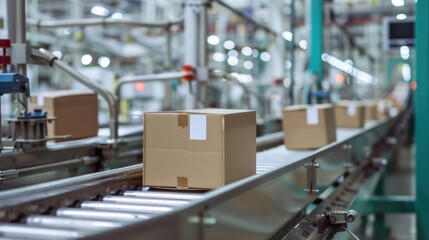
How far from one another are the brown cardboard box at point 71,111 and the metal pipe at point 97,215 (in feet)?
6.43

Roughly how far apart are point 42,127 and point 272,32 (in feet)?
17.2

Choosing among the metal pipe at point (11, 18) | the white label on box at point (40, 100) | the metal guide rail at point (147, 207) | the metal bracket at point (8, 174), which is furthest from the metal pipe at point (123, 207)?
the white label on box at point (40, 100)

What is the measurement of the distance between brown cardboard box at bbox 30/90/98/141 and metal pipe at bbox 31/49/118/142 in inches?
9.4

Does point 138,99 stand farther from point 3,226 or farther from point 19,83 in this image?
point 3,226

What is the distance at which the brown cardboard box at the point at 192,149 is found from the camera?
6.46 ft

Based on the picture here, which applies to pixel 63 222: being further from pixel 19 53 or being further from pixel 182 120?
pixel 19 53

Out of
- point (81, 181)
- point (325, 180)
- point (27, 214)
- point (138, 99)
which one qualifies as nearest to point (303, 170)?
point (325, 180)

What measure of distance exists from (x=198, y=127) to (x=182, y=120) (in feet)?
0.23

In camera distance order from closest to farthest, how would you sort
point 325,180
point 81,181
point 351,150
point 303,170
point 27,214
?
1. point 27,214
2. point 81,181
3. point 303,170
4. point 325,180
5. point 351,150

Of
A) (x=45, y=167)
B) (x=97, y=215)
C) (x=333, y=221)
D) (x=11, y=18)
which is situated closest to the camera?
(x=97, y=215)

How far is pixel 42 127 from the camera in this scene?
10.1 ft

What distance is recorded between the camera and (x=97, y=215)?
5.32 feet

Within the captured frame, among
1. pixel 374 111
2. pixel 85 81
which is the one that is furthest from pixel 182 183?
pixel 374 111

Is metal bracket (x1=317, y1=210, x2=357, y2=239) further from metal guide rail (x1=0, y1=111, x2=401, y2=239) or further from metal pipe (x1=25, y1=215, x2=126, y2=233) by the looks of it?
metal pipe (x1=25, y1=215, x2=126, y2=233)
